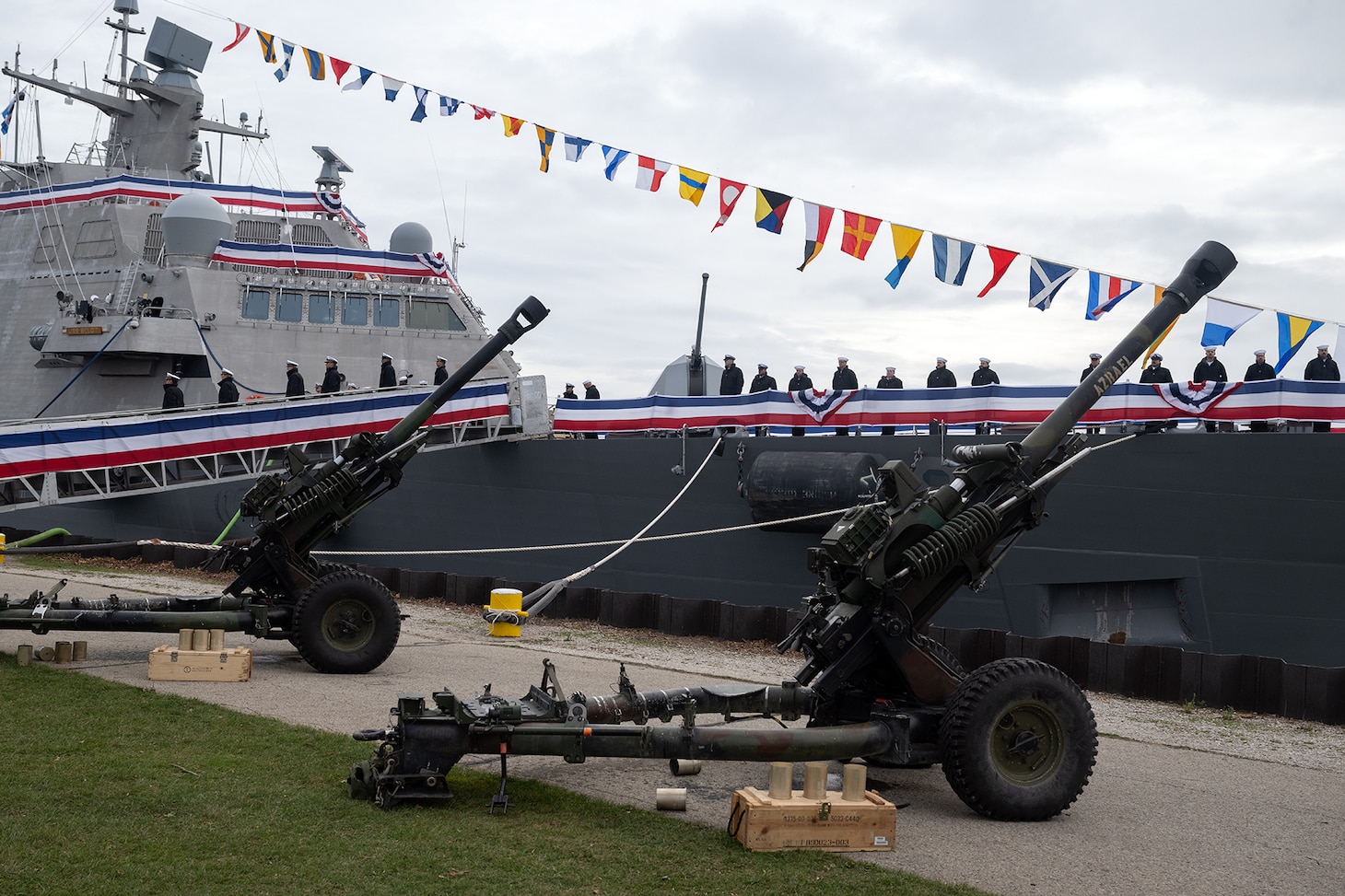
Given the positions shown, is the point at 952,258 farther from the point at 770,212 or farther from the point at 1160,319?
the point at 1160,319

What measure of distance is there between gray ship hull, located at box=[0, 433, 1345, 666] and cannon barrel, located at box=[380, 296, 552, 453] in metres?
5.03

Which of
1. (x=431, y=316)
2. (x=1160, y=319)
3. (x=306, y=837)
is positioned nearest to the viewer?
(x=306, y=837)

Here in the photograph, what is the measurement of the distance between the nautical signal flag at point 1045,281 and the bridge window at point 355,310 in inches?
455

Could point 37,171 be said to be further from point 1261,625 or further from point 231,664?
point 1261,625

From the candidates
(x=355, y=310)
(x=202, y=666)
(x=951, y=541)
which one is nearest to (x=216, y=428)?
(x=355, y=310)

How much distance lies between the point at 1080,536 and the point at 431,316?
11.8m

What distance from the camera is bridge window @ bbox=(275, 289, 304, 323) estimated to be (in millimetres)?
18719

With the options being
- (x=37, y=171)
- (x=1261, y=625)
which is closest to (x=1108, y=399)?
(x=1261, y=625)

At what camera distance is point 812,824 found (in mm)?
5195

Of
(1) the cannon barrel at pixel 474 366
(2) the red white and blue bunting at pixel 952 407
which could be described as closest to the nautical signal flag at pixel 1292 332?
(2) the red white and blue bunting at pixel 952 407

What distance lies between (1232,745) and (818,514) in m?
5.08

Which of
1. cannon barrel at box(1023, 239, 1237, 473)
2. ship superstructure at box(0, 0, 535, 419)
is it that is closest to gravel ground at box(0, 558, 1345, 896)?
cannon barrel at box(1023, 239, 1237, 473)

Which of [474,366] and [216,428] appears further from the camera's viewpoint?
[216,428]

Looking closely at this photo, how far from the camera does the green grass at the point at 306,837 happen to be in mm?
4457
